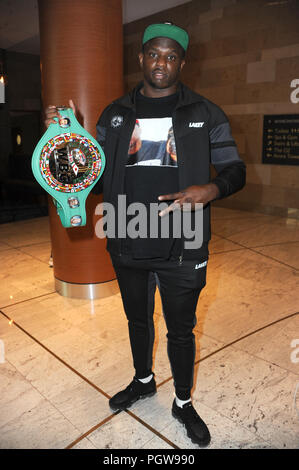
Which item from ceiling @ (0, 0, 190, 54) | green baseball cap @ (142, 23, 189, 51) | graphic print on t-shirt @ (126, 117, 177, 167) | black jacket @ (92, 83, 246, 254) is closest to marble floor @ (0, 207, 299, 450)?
black jacket @ (92, 83, 246, 254)

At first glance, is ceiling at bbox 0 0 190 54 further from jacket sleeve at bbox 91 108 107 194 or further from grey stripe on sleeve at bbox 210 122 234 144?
grey stripe on sleeve at bbox 210 122 234 144

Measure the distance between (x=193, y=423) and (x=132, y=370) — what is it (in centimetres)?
68

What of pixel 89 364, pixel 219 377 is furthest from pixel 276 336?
pixel 89 364

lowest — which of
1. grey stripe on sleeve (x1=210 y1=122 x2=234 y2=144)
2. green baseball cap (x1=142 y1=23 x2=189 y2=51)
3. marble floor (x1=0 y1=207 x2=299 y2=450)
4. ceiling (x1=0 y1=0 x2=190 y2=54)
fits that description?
marble floor (x1=0 y1=207 x2=299 y2=450)

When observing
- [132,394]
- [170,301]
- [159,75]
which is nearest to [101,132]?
[159,75]

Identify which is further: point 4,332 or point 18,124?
point 18,124

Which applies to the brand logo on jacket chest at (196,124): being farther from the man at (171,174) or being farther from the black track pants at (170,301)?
the black track pants at (170,301)

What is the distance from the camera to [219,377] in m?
2.43

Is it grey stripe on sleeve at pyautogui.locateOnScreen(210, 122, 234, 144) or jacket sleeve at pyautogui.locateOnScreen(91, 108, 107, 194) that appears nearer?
grey stripe on sleeve at pyautogui.locateOnScreen(210, 122, 234, 144)

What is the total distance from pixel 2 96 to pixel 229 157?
427 inches

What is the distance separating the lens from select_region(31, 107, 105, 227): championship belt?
1758 mm

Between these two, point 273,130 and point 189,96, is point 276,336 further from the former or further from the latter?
point 273,130

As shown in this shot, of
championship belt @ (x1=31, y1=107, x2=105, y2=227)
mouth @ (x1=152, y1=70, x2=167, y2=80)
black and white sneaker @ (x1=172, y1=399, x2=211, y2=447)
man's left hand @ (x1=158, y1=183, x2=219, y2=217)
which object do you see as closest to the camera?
man's left hand @ (x1=158, y1=183, x2=219, y2=217)

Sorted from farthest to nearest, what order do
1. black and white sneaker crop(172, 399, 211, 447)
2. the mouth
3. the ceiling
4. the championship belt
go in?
the ceiling
black and white sneaker crop(172, 399, 211, 447)
the championship belt
the mouth
